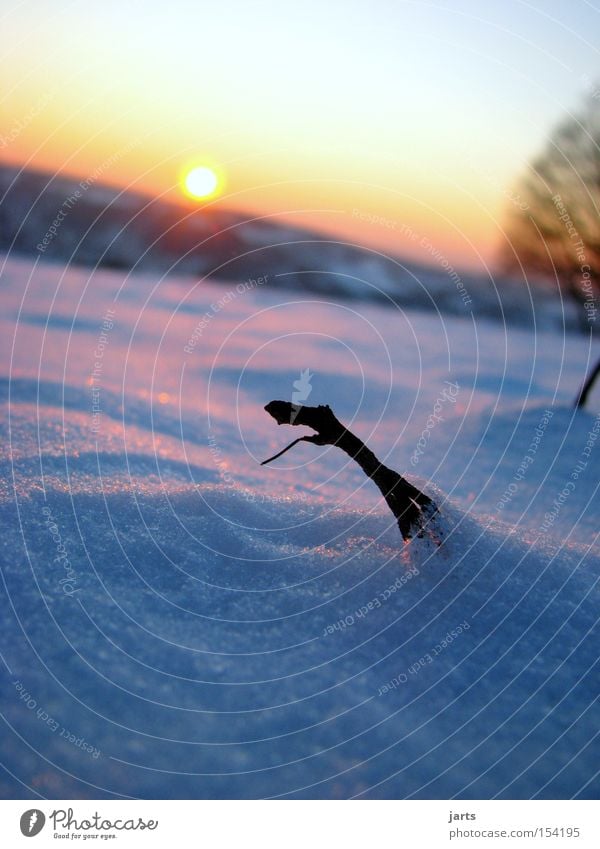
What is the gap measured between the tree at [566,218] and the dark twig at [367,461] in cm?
405

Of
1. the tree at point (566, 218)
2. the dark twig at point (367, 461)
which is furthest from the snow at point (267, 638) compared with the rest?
the tree at point (566, 218)

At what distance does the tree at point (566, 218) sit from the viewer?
603 centimetres

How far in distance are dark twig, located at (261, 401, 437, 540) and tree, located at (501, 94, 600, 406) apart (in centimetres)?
405

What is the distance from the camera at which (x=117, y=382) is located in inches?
191

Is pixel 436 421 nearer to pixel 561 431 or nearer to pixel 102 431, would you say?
pixel 561 431

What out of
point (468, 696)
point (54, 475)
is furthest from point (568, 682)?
point (54, 475)

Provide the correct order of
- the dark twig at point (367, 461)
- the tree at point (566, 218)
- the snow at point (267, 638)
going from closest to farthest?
1. the snow at point (267, 638)
2. the dark twig at point (367, 461)
3. the tree at point (566, 218)

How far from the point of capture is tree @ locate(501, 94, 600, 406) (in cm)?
603

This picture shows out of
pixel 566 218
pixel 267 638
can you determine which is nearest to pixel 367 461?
pixel 267 638

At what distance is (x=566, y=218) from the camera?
6293 mm

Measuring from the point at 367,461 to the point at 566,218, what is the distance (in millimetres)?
4681

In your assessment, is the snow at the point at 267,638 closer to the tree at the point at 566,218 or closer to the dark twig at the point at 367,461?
the dark twig at the point at 367,461

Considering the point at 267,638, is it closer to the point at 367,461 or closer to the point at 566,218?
the point at 367,461

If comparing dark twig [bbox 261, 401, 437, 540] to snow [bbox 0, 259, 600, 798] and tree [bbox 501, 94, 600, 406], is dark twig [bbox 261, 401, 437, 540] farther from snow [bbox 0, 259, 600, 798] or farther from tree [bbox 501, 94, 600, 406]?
tree [bbox 501, 94, 600, 406]
